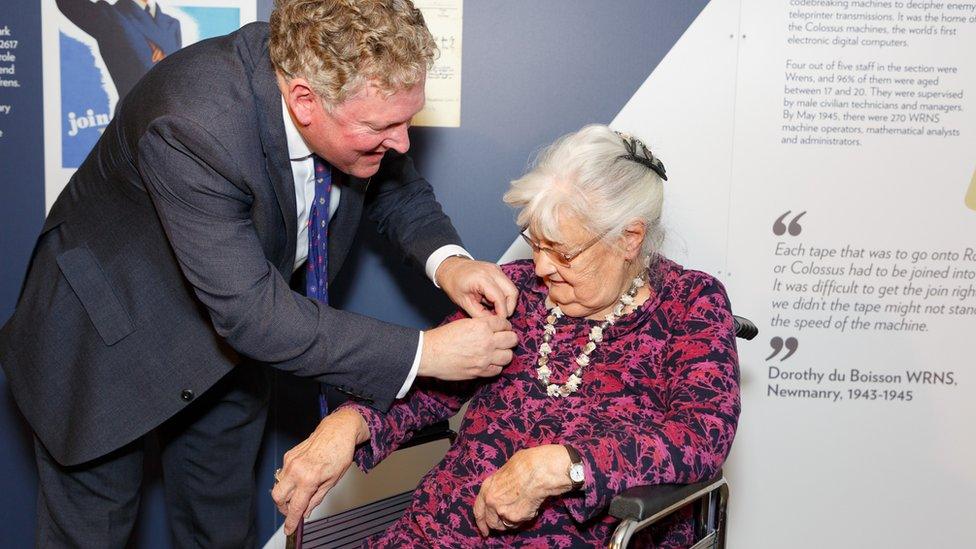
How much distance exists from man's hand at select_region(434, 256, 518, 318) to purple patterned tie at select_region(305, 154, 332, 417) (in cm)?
29

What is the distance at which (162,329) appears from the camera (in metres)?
1.91

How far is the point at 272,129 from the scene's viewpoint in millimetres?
1766

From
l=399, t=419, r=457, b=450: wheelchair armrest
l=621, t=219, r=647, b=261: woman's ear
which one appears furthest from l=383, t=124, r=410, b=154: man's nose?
l=399, t=419, r=457, b=450: wheelchair armrest

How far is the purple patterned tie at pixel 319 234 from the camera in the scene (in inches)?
77.3

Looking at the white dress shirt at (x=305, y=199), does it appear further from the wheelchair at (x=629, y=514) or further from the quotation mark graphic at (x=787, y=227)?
the quotation mark graphic at (x=787, y=227)

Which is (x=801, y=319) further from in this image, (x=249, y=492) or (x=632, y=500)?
(x=249, y=492)

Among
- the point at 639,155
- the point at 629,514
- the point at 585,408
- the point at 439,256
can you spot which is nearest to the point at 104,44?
the point at 439,256

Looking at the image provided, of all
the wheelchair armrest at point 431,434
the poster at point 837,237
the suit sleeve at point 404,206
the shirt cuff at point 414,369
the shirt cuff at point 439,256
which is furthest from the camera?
the poster at point 837,237

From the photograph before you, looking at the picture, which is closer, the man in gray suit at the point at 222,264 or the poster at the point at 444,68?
the man in gray suit at the point at 222,264

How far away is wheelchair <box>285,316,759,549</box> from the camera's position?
4.79ft

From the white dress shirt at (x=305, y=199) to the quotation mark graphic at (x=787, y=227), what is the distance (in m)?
0.99

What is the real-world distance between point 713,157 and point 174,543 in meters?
1.84

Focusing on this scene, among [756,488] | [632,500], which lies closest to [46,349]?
[632,500]

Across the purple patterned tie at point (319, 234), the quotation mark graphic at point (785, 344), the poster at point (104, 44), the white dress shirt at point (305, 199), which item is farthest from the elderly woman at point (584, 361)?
the poster at point (104, 44)
